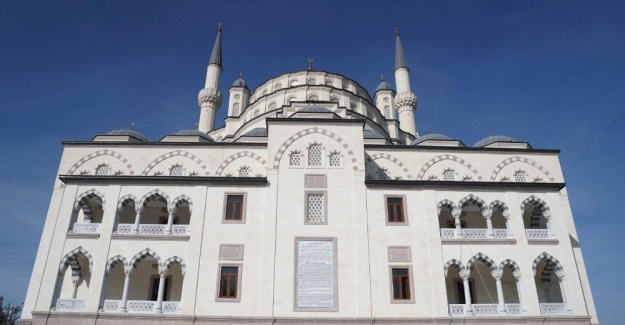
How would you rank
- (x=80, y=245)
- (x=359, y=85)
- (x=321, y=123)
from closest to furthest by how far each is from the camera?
(x=80, y=245) → (x=321, y=123) → (x=359, y=85)

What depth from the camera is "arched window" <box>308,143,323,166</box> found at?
66.1ft

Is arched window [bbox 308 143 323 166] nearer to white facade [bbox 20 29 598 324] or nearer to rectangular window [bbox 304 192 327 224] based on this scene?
white facade [bbox 20 29 598 324]

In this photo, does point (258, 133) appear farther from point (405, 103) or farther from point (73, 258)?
point (405, 103)

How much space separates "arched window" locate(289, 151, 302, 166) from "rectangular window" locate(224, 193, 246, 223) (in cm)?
262

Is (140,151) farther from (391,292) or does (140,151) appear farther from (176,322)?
(391,292)

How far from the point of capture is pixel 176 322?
16.8 meters

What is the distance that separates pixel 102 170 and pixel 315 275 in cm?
1228

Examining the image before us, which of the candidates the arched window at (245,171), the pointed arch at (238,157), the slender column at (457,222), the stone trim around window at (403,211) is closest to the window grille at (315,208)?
the stone trim around window at (403,211)

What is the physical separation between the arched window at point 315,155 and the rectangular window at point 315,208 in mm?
1527

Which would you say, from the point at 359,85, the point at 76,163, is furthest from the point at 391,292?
the point at 359,85

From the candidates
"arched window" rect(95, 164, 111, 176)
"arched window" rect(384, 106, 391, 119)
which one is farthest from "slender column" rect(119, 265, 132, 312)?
"arched window" rect(384, 106, 391, 119)

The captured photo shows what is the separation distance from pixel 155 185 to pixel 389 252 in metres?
10.3

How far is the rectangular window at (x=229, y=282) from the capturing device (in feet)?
57.2

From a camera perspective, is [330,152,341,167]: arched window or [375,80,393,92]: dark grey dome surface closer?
[330,152,341,167]: arched window
